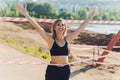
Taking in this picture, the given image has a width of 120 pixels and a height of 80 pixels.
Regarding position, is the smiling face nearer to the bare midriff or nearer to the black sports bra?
the black sports bra

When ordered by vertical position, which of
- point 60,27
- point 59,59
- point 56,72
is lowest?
point 56,72

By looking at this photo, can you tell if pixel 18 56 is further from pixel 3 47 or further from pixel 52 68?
pixel 52 68

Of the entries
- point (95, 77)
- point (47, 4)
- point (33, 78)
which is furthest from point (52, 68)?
point (47, 4)

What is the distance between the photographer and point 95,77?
10672 mm

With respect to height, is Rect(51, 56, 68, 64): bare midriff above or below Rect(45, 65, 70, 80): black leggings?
above

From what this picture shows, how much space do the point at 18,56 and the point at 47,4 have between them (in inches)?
3782

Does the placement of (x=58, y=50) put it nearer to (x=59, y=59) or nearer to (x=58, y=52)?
(x=58, y=52)

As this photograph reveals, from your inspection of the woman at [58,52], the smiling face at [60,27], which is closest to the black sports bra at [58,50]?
the woman at [58,52]

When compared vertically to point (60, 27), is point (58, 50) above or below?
below

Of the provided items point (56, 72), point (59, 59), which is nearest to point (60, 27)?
point (59, 59)

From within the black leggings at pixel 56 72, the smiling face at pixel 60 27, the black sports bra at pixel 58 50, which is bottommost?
the black leggings at pixel 56 72

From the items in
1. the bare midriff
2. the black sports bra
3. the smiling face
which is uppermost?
the smiling face

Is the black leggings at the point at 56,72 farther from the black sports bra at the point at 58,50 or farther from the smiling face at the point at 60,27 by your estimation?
the smiling face at the point at 60,27

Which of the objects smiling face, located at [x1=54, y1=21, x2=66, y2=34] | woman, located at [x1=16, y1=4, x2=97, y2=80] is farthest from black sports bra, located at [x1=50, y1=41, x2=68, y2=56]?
smiling face, located at [x1=54, y1=21, x2=66, y2=34]
